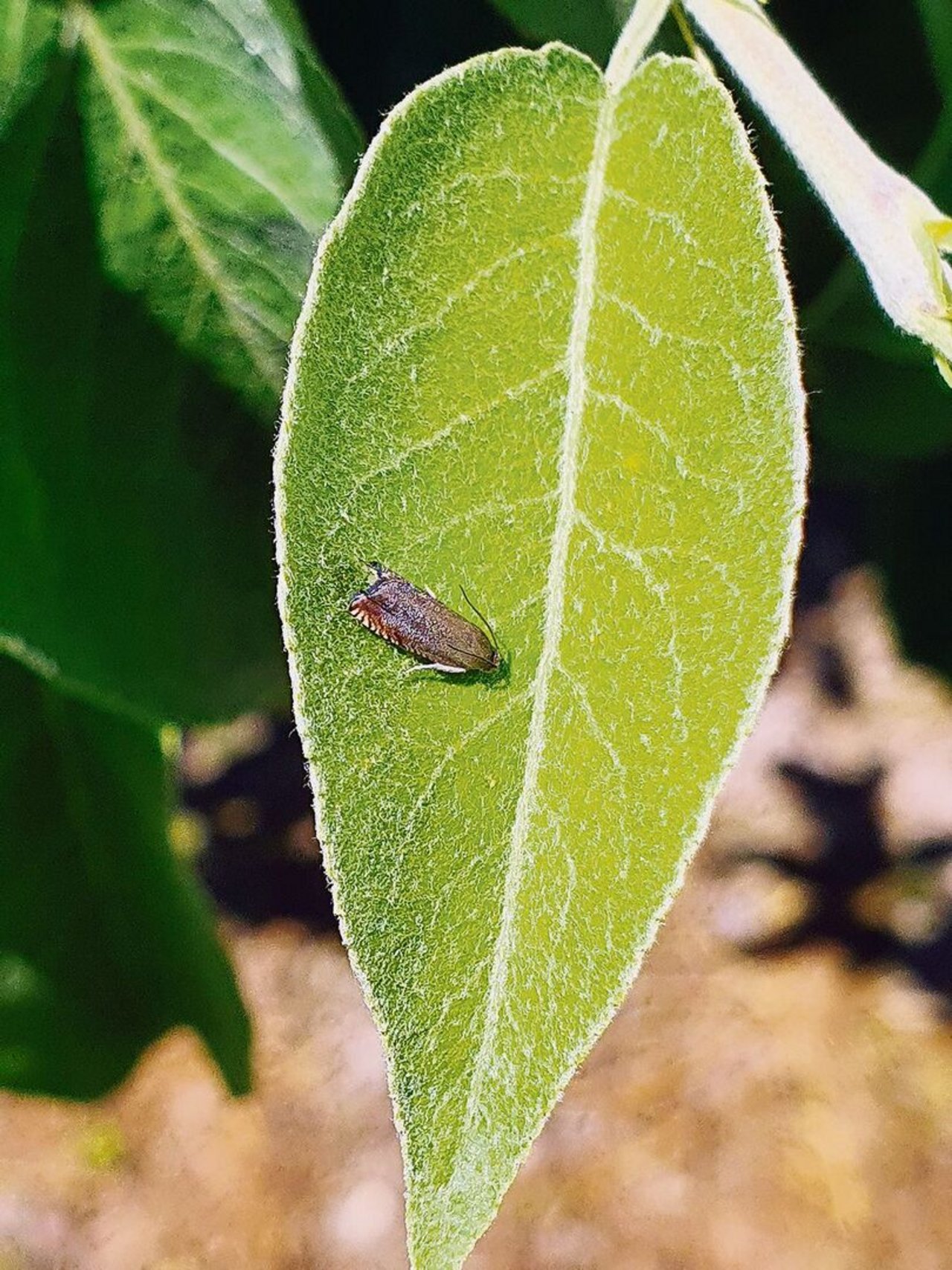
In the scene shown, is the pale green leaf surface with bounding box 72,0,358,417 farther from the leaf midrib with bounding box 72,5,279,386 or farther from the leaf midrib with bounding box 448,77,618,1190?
the leaf midrib with bounding box 448,77,618,1190

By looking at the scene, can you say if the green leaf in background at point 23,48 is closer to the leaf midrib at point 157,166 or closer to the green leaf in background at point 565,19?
the leaf midrib at point 157,166

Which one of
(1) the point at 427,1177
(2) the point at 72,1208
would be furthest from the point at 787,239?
(2) the point at 72,1208

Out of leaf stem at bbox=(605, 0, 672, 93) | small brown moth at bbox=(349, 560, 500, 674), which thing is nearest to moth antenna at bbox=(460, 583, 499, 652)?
small brown moth at bbox=(349, 560, 500, 674)

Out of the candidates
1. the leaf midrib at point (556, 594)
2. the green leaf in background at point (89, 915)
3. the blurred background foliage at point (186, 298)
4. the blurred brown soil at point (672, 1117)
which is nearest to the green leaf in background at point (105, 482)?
the blurred background foliage at point (186, 298)

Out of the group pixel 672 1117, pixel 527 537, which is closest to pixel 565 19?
pixel 527 537

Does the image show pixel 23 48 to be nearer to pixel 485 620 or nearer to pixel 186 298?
pixel 186 298

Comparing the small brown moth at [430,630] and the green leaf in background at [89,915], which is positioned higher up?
the small brown moth at [430,630]
